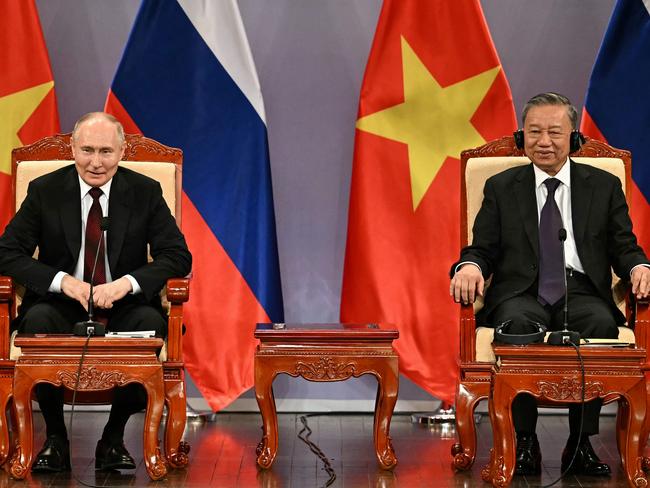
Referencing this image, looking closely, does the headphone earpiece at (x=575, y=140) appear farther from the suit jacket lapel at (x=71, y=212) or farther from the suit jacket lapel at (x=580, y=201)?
the suit jacket lapel at (x=71, y=212)

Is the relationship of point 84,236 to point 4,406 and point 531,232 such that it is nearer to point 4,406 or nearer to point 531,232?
point 4,406

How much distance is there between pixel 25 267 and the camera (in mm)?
3742

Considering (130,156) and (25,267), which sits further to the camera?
(130,156)

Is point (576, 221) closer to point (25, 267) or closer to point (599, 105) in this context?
point (599, 105)

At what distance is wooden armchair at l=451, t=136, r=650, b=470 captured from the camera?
3.71 m

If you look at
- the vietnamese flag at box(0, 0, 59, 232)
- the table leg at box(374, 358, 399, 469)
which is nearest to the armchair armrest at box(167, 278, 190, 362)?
the table leg at box(374, 358, 399, 469)

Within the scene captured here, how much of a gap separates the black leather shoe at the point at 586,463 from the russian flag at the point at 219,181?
158 centimetres

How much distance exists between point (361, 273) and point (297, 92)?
38.2 inches

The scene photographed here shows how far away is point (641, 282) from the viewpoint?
363cm

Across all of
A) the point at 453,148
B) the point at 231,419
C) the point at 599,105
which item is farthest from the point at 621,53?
the point at 231,419

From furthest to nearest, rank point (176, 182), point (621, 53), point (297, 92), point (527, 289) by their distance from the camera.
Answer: point (297, 92), point (621, 53), point (176, 182), point (527, 289)

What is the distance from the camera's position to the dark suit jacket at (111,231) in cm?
385

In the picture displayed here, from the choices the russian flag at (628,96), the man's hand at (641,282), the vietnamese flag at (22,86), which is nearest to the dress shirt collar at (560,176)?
the man's hand at (641,282)

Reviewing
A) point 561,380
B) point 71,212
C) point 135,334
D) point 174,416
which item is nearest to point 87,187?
point 71,212
